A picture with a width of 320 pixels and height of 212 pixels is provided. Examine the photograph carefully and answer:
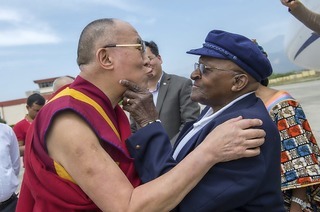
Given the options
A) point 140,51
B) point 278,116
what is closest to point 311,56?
point 278,116

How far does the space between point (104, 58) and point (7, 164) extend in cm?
257

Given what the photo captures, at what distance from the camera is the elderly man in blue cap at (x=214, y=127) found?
63.7 inches

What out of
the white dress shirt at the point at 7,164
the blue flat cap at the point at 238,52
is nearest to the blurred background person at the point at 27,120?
the white dress shirt at the point at 7,164

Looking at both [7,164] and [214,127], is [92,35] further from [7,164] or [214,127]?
[7,164]

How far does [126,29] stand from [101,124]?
0.56m

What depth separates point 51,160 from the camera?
1693 millimetres

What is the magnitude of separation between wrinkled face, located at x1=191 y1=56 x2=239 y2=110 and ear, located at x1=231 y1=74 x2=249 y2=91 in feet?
0.04

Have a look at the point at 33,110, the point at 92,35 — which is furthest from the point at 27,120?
the point at 92,35

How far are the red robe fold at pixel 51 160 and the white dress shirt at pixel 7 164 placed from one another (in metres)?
2.07

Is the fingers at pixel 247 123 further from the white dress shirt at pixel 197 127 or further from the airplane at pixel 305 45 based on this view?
the airplane at pixel 305 45

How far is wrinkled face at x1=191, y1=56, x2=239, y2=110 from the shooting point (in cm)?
190

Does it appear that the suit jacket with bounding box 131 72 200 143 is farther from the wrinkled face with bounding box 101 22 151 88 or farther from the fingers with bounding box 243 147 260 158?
the fingers with bounding box 243 147 260 158

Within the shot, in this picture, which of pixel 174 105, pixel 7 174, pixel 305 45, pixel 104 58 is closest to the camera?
pixel 104 58

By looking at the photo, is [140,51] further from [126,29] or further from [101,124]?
[101,124]
